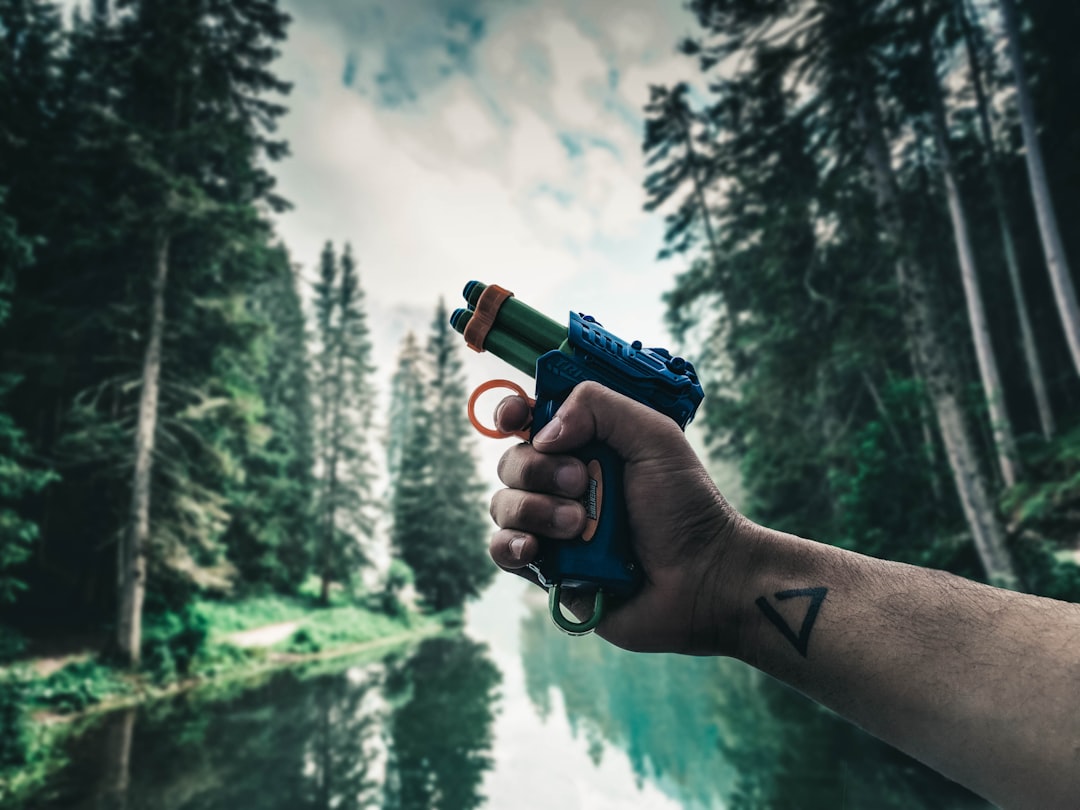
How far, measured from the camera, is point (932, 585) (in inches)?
58.9

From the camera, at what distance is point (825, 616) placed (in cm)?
159

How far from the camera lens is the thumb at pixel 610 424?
1.93 metres

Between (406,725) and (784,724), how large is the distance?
7006mm

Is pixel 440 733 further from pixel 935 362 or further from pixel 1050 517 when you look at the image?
pixel 1050 517

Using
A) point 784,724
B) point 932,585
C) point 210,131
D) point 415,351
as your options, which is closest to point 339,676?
point 784,724

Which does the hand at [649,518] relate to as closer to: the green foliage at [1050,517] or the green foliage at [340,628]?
the green foliage at [1050,517]

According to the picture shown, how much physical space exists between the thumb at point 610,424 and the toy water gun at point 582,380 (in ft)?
0.22

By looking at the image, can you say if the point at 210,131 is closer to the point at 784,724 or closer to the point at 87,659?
the point at 87,659

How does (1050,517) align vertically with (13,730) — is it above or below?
above

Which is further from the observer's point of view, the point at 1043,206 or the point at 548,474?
the point at 1043,206

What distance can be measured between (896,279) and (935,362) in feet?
6.72

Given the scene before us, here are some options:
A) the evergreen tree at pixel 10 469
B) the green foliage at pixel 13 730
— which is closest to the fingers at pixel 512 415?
the green foliage at pixel 13 730

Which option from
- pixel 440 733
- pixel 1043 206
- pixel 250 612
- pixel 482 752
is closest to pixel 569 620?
pixel 482 752

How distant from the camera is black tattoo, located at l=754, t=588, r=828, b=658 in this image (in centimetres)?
160
